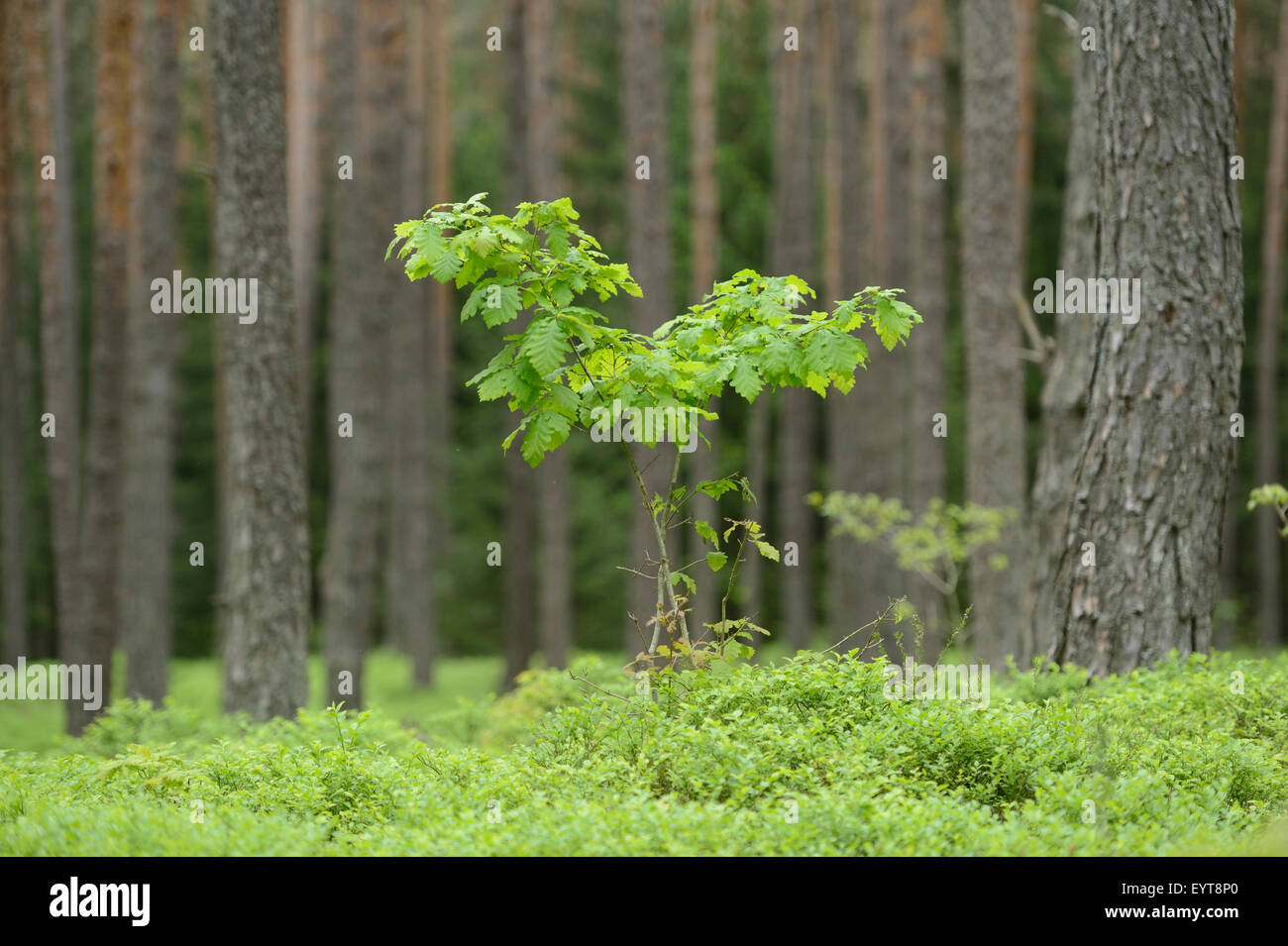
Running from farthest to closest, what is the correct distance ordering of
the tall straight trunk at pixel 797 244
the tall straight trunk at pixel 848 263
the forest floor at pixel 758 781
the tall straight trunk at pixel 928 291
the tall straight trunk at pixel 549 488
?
the tall straight trunk at pixel 797 244
the tall straight trunk at pixel 848 263
the tall straight trunk at pixel 549 488
the tall straight trunk at pixel 928 291
the forest floor at pixel 758 781

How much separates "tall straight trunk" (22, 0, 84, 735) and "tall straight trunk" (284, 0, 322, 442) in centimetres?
350

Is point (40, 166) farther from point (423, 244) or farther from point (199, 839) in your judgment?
point (199, 839)

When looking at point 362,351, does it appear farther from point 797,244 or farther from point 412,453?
point 797,244

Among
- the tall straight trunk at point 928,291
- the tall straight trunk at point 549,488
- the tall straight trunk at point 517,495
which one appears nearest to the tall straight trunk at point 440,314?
the tall straight trunk at point 549,488

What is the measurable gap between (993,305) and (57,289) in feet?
40.3

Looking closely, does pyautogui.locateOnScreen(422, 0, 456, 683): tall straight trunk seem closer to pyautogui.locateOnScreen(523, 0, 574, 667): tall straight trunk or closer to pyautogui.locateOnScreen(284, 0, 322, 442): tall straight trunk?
pyautogui.locateOnScreen(284, 0, 322, 442): tall straight trunk

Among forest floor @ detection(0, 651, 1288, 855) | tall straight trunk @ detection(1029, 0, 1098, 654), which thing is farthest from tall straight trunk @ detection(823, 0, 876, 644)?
forest floor @ detection(0, 651, 1288, 855)

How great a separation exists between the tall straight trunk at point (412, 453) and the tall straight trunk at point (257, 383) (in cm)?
932

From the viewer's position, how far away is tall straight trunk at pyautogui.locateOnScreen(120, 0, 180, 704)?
1430 cm

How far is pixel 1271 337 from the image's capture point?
2250cm

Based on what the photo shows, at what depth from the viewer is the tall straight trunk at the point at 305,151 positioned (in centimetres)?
1941

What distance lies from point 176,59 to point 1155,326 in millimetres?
12644

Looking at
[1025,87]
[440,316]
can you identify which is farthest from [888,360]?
[440,316]

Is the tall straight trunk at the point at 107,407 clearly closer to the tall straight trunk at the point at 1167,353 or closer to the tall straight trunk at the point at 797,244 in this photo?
the tall straight trunk at the point at 797,244
